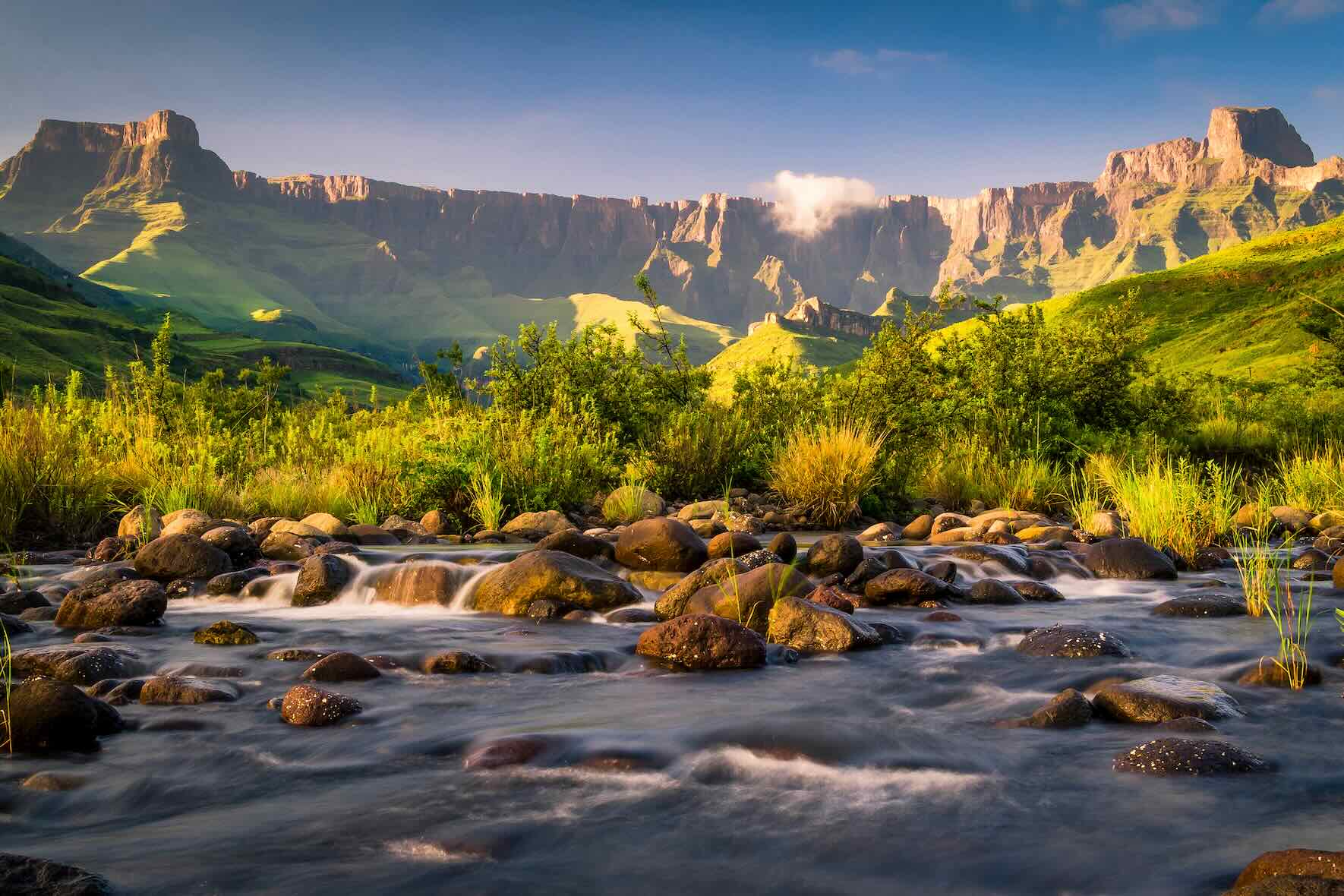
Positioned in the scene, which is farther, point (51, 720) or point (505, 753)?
point (505, 753)

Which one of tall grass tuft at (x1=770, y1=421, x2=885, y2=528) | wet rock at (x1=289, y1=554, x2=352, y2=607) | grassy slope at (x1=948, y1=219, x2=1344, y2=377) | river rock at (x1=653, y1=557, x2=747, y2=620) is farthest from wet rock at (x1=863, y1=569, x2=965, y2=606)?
grassy slope at (x1=948, y1=219, x2=1344, y2=377)

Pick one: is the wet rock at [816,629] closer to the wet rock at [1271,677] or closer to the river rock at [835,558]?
the river rock at [835,558]

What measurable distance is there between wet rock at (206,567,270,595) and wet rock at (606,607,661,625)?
385 centimetres

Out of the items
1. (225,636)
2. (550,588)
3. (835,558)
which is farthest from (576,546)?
(225,636)

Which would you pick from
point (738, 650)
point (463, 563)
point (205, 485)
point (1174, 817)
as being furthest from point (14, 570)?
point (1174, 817)

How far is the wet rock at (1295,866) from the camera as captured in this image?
2.93m

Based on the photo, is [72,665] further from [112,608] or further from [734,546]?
[734,546]

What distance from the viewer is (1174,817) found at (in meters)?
3.98

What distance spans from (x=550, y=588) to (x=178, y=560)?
4.18 m

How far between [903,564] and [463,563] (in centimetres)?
456

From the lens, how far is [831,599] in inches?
314

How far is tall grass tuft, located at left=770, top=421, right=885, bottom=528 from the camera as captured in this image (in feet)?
46.2

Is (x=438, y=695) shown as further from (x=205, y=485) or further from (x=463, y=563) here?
(x=205, y=485)

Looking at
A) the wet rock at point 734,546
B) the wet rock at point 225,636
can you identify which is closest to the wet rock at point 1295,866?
the wet rock at point 734,546
